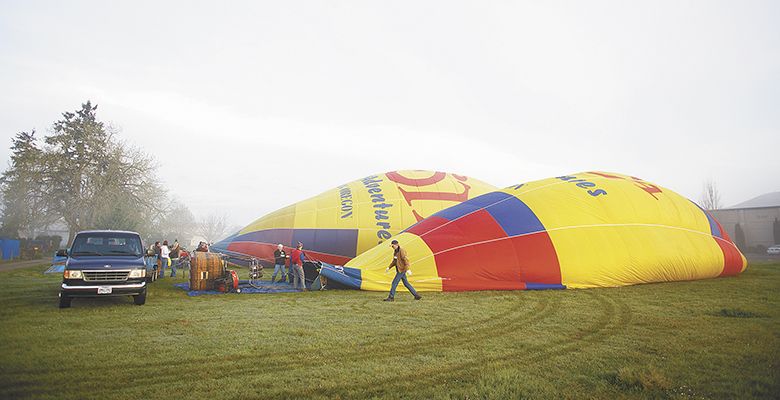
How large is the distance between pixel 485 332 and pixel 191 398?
3.78 m

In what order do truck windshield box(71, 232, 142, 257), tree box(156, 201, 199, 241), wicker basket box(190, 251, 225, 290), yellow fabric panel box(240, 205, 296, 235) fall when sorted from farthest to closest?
tree box(156, 201, 199, 241), yellow fabric panel box(240, 205, 296, 235), wicker basket box(190, 251, 225, 290), truck windshield box(71, 232, 142, 257)

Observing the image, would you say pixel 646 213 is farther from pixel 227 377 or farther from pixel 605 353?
pixel 227 377

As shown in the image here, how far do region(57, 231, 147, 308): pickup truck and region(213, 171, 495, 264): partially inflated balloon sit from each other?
5983 millimetres

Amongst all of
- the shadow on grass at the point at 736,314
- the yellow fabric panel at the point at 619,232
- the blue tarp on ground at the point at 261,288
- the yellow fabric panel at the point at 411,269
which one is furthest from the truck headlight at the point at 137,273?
the shadow on grass at the point at 736,314

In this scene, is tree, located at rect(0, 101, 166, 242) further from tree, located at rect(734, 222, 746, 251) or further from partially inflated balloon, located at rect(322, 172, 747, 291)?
tree, located at rect(734, 222, 746, 251)

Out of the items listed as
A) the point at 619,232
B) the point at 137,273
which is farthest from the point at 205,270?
the point at 619,232

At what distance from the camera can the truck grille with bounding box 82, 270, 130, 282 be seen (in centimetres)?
801

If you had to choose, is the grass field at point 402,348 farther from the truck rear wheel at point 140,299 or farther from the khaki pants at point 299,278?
the khaki pants at point 299,278

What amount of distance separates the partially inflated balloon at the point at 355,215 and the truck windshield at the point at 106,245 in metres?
5.67

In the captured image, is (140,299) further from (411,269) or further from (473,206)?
(473,206)

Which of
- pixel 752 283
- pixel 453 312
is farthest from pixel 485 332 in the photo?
pixel 752 283

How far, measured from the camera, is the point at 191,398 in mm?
3600

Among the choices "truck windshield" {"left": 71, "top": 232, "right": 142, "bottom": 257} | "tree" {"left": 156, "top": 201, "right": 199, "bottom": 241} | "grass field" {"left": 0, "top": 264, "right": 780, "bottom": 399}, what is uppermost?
"tree" {"left": 156, "top": 201, "right": 199, "bottom": 241}

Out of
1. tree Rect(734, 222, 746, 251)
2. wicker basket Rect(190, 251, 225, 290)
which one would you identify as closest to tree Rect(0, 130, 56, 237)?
wicker basket Rect(190, 251, 225, 290)
